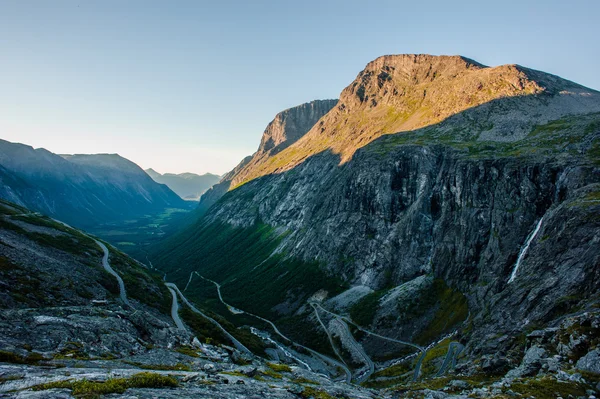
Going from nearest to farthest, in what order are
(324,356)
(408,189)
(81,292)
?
1. (81,292)
2. (324,356)
3. (408,189)

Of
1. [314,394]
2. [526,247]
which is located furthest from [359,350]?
[314,394]

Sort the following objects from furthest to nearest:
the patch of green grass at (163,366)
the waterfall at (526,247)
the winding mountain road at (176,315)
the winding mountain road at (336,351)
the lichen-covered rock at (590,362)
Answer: the winding mountain road at (336,351) < the waterfall at (526,247) < the winding mountain road at (176,315) < the patch of green grass at (163,366) < the lichen-covered rock at (590,362)

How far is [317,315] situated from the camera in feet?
477

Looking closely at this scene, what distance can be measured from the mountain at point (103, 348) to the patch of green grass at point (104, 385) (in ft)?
0.21

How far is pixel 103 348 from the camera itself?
40.9 meters

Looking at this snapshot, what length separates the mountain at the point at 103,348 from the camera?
84.4ft

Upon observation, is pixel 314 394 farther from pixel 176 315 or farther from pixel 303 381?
pixel 176 315

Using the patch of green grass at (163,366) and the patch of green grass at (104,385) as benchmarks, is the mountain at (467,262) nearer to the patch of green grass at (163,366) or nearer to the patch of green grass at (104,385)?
the patch of green grass at (163,366)

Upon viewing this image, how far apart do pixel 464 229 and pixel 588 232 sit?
56992 millimetres

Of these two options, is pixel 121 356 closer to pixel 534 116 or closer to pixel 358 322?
pixel 358 322

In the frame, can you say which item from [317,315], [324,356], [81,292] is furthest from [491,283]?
[81,292]

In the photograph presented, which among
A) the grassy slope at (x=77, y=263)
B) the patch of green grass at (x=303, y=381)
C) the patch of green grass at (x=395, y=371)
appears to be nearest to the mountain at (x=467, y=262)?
the patch of green grass at (x=395, y=371)

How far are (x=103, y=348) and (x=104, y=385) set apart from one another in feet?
68.4

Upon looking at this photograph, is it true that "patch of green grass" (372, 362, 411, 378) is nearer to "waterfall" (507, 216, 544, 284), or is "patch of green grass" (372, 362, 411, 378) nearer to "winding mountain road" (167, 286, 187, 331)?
"waterfall" (507, 216, 544, 284)
